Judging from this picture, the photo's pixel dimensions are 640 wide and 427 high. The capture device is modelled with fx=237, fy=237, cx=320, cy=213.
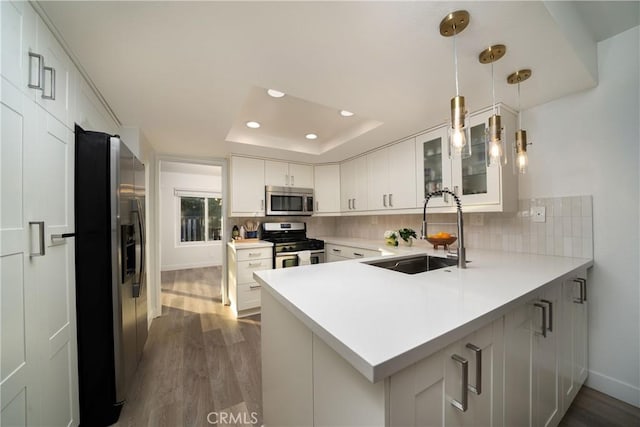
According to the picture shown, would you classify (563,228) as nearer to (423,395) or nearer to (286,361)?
(423,395)

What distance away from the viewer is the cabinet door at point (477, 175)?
1.92m

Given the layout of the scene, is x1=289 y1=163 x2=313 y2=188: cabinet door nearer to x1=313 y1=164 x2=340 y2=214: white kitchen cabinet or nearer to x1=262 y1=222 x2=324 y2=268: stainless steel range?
x1=313 y1=164 x2=340 y2=214: white kitchen cabinet

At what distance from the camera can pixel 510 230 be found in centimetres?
213

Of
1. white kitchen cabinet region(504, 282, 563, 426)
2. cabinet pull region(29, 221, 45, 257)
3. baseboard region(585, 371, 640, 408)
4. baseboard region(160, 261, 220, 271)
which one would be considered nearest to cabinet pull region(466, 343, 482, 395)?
white kitchen cabinet region(504, 282, 563, 426)

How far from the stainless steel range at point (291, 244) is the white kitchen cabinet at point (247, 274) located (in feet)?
0.44

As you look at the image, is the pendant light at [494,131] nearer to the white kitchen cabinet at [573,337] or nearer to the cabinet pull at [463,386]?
the white kitchen cabinet at [573,337]

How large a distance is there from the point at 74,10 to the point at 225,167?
2.53 m

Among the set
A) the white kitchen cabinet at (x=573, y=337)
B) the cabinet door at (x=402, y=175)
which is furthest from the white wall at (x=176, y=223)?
the white kitchen cabinet at (x=573, y=337)

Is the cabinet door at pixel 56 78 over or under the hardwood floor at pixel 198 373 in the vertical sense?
over

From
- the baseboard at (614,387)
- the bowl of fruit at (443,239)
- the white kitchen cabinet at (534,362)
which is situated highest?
the bowl of fruit at (443,239)

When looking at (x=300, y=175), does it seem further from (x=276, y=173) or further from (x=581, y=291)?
(x=581, y=291)

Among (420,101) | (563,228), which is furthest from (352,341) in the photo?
(563,228)

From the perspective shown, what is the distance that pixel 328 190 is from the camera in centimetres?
382

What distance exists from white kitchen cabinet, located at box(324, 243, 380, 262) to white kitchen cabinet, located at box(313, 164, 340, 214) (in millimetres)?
621
